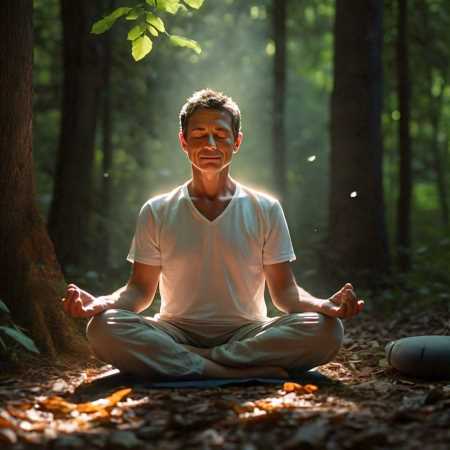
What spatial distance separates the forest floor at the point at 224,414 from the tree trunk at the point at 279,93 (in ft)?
22.6

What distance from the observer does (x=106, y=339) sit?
484 centimetres

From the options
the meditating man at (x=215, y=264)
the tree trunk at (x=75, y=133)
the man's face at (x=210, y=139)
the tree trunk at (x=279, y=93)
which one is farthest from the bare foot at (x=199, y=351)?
the tree trunk at (x=279, y=93)

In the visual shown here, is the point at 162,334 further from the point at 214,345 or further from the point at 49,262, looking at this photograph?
the point at 49,262

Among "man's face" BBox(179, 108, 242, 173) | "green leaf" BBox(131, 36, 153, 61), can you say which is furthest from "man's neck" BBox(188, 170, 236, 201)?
"green leaf" BBox(131, 36, 153, 61)

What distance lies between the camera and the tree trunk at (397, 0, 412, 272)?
1028 centimetres

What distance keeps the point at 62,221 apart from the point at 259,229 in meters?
5.05

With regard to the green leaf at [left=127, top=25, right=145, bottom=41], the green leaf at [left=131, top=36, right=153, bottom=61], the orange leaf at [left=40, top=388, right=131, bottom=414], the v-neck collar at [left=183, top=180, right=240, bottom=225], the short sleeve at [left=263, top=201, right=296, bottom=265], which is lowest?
the orange leaf at [left=40, top=388, right=131, bottom=414]

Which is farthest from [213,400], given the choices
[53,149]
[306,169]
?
[306,169]

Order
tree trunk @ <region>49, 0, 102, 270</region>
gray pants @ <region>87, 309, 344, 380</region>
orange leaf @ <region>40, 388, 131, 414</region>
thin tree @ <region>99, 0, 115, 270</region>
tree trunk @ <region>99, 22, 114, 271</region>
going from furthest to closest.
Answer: tree trunk @ <region>99, 22, 114, 271</region> → thin tree @ <region>99, 0, 115, 270</region> → tree trunk @ <region>49, 0, 102, 270</region> → gray pants @ <region>87, 309, 344, 380</region> → orange leaf @ <region>40, 388, 131, 414</region>

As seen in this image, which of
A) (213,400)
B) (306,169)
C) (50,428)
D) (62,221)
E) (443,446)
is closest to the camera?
(443,446)

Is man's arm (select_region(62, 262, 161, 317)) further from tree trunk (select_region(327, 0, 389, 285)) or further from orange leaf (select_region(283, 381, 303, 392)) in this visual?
tree trunk (select_region(327, 0, 389, 285))

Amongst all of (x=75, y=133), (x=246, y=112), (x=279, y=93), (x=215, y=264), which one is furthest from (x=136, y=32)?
(x=246, y=112)

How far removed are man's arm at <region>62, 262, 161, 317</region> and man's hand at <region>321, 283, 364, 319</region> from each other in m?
1.29

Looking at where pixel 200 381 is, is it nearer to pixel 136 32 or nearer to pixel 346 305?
pixel 346 305
